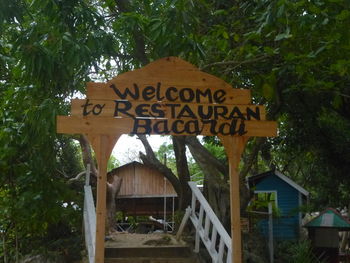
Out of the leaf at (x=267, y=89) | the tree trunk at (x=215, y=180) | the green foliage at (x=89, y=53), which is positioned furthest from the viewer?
the tree trunk at (x=215, y=180)

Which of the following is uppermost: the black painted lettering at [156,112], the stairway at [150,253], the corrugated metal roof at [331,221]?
the black painted lettering at [156,112]

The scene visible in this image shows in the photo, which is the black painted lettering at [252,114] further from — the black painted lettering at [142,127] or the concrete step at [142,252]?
the concrete step at [142,252]

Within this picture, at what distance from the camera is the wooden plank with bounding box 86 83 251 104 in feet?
14.1

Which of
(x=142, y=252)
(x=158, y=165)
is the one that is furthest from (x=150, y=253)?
(x=158, y=165)

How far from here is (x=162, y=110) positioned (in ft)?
14.3

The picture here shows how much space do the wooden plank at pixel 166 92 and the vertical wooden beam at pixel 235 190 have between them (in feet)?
1.40

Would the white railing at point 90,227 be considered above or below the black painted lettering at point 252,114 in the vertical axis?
below

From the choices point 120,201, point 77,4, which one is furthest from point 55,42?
point 120,201

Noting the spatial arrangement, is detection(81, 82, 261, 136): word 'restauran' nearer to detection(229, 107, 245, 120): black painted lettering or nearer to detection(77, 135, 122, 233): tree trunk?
detection(229, 107, 245, 120): black painted lettering

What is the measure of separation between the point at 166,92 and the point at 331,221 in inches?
288

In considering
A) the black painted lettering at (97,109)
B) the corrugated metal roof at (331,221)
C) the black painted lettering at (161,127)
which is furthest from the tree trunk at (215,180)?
the black painted lettering at (97,109)

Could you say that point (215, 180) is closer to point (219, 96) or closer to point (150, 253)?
point (150, 253)

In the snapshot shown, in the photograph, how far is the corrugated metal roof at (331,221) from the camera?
9.98 m

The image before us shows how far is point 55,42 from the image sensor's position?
5441 millimetres
